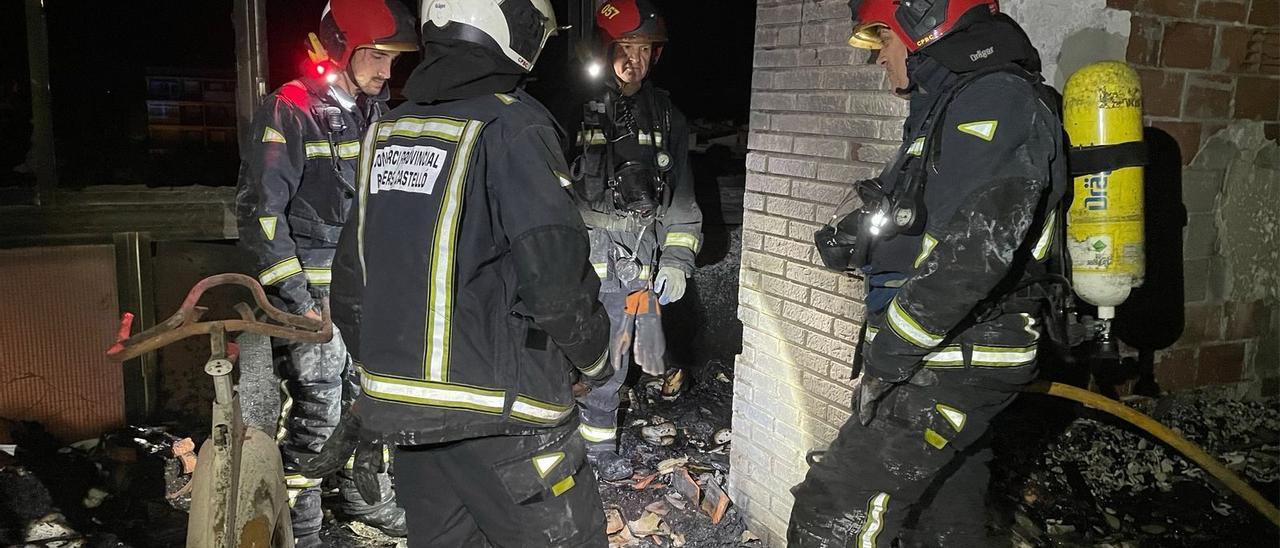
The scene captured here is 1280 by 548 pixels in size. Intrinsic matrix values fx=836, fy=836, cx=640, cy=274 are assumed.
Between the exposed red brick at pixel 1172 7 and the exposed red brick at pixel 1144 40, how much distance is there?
0.05 m

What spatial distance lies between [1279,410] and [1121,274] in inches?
128

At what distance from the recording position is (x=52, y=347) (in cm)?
493

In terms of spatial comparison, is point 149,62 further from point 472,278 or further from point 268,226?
point 472,278

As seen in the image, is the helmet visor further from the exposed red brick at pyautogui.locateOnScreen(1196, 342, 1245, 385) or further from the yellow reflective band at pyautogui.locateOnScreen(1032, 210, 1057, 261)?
the exposed red brick at pyautogui.locateOnScreen(1196, 342, 1245, 385)

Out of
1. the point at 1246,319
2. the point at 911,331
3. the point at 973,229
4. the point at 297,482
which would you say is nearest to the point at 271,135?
the point at 297,482

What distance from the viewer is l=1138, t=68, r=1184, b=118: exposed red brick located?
3830 millimetres

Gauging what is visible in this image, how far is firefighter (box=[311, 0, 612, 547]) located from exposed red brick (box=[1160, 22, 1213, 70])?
303cm

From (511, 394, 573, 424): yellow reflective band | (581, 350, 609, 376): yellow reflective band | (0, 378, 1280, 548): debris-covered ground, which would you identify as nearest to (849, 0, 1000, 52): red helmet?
(581, 350, 609, 376): yellow reflective band

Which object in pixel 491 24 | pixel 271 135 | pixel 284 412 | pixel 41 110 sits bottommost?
pixel 284 412

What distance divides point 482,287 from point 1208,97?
3817 mm

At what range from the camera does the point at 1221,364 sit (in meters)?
4.67

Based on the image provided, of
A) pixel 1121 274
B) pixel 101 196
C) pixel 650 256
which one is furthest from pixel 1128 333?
pixel 101 196

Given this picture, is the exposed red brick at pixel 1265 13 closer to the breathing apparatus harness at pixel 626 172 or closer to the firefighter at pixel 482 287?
the breathing apparatus harness at pixel 626 172

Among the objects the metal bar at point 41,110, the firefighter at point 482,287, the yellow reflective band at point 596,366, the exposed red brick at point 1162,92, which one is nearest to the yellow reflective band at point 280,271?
the firefighter at point 482,287
